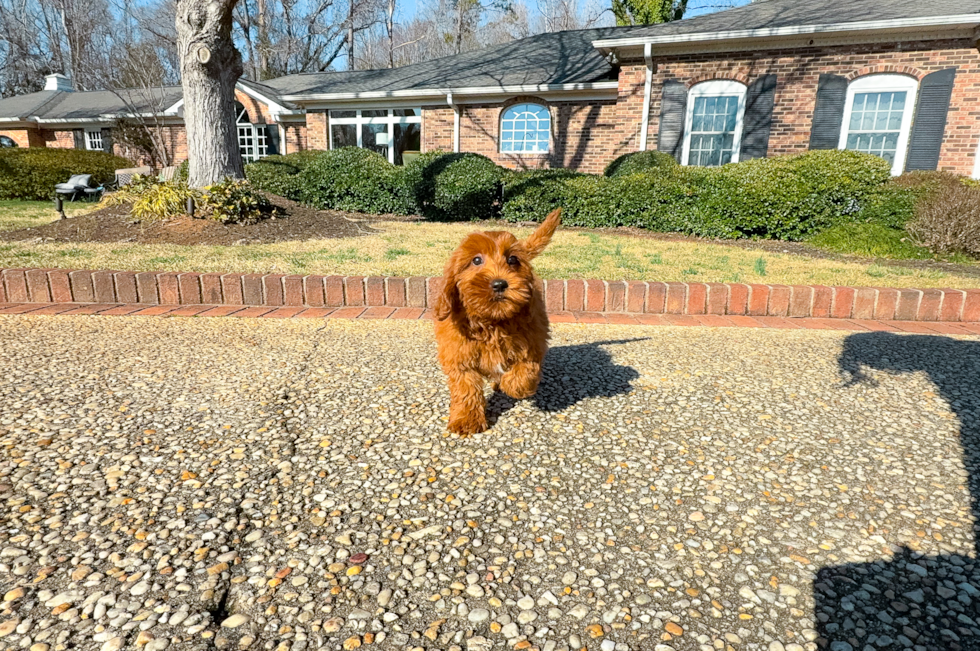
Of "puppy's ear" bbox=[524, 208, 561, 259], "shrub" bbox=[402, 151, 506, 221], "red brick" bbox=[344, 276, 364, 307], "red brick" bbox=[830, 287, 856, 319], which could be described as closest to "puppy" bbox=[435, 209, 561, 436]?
"puppy's ear" bbox=[524, 208, 561, 259]

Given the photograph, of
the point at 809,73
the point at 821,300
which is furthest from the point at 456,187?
the point at 809,73

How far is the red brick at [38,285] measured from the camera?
14.5ft

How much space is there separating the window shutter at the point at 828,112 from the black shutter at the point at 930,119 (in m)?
1.52

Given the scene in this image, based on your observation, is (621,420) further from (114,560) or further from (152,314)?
(152,314)

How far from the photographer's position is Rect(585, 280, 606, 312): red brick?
4609mm

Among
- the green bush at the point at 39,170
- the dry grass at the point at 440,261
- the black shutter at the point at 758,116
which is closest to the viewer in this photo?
the dry grass at the point at 440,261

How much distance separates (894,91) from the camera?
1230 centimetres

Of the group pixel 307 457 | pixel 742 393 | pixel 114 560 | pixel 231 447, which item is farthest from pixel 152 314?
pixel 742 393

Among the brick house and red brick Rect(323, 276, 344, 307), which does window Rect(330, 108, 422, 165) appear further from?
red brick Rect(323, 276, 344, 307)

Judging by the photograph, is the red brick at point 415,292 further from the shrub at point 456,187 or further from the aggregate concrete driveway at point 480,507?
the shrub at point 456,187

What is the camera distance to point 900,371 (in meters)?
3.34

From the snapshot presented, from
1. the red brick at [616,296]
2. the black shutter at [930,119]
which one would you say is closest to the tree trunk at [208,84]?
the red brick at [616,296]

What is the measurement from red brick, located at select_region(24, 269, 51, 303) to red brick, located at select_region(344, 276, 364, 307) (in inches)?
97.1

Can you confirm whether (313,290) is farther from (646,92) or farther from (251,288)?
(646,92)
